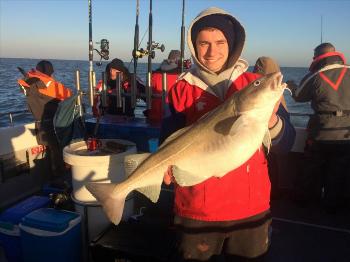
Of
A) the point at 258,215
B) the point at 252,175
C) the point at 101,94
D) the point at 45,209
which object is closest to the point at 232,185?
the point at 252,175

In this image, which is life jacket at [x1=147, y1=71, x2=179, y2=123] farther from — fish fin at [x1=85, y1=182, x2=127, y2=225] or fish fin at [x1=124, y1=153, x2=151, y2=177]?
fish fin at [x1=85, y1=182, x2=127, y2=225]

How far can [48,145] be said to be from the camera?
252 inches

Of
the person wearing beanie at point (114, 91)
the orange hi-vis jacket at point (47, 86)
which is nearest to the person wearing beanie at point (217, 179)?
the person wearing beanie at point (114, 91)

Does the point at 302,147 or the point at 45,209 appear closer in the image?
the point at 45,209

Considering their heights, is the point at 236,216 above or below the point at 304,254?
above

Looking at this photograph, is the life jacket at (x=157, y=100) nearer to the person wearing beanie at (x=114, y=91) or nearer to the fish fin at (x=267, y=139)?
the person wearing beanie at (x=114, y=91)

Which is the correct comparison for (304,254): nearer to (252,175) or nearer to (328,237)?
(328,237)

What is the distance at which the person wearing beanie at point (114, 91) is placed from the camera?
598 cm

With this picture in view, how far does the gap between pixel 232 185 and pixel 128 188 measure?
799mm

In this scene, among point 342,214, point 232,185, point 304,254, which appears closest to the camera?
point 232,185

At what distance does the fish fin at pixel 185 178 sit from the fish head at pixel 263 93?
59 centimetres

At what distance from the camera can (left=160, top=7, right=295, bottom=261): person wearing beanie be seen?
261cm

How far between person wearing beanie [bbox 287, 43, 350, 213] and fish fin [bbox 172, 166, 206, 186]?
11.4ft

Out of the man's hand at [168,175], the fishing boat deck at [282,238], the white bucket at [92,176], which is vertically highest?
the man's hand at [168,175]
